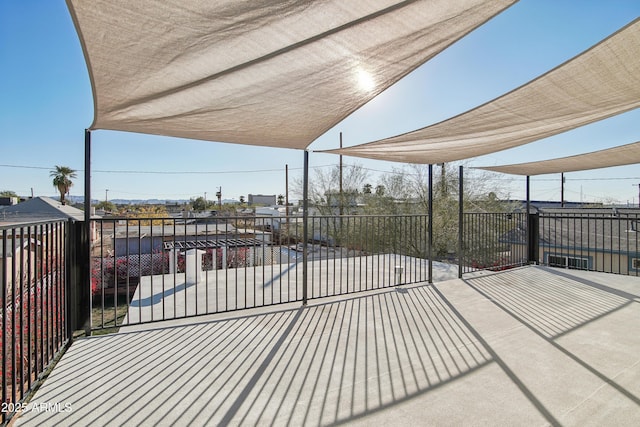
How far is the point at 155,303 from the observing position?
11.8 feet

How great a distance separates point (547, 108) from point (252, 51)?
2241 millimetres

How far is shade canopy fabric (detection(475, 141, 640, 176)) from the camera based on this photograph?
369 centimetres

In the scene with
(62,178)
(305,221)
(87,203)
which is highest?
(62,178)

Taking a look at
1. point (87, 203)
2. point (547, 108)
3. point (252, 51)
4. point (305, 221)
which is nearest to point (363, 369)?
point (305, 221)

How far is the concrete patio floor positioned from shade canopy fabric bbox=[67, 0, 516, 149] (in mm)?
1732

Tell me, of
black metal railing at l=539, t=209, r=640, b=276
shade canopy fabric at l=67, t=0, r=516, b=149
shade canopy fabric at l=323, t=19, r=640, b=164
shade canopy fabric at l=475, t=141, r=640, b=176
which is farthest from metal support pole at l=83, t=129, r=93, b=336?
black metal railing at l=539, t=209, r=640, b=276

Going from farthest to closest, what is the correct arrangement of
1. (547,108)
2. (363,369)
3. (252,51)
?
(547,108) < (363,369) < (252,51)

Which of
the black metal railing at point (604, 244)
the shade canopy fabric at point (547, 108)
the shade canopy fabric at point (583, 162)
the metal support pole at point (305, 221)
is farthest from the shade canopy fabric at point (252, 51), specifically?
the black metal railing at point (604, 244)

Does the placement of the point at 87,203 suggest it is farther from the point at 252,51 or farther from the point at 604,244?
the point at 604,244

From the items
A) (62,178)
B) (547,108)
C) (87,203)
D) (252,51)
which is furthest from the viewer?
(62,178)

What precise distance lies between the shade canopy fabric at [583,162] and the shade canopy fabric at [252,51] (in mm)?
3216

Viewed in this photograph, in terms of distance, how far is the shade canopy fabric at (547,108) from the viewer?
172 cm

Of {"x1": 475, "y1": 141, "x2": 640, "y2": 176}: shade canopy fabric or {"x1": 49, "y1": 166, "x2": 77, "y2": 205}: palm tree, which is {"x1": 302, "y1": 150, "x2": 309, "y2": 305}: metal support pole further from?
{"x1": 49, "y1": 166, "x2": 77, "y2": 205}: palm tree

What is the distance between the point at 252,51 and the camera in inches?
63.6
